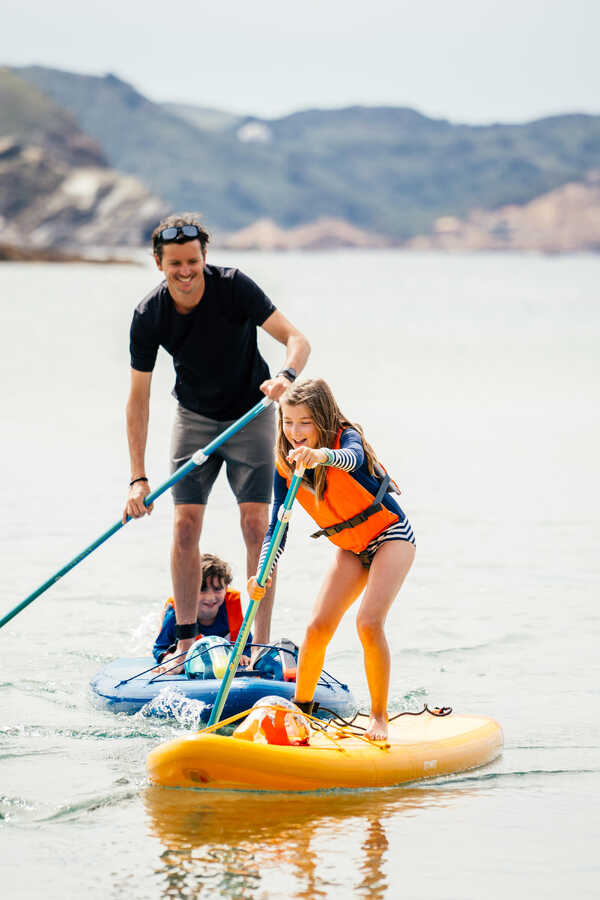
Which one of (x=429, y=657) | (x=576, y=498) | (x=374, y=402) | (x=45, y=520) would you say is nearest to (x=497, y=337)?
(x=374, y=402)

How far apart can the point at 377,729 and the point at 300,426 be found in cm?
137

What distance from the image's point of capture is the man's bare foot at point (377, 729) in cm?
561

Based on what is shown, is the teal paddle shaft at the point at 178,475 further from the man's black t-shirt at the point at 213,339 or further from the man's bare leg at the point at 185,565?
the man's bare leg at the point at 185,565

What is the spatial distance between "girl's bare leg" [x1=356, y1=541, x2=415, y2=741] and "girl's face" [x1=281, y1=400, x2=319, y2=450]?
0.55 meters

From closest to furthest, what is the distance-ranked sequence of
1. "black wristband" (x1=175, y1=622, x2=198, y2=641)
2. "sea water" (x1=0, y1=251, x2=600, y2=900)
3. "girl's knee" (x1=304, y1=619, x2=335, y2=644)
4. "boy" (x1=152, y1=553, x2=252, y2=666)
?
1. "sea water" (x1=0, y1=251, x2=600, y2=900)
2. "girl's knee" (x1=304, y1=619, x2=335, y2=644)
3. "black wristband" (x1=175, y1=622, x2=198, y2=641)
4. "boy" (x1=152, y1=553, x2=252, y2=666)

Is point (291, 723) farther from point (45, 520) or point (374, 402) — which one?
point (374, 402)

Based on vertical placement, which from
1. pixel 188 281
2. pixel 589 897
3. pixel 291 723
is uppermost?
pixel 188 281

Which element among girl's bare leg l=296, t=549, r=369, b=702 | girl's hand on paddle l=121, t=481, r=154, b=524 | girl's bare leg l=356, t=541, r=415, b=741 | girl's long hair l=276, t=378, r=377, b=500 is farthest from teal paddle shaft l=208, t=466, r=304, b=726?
girl's hand on paddle l=121, t=481, r=154, b=524

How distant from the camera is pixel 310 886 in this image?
4559 millimetres

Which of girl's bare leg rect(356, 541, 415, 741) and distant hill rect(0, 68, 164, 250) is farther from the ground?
distant hill rect(0, 68, 164, 250)

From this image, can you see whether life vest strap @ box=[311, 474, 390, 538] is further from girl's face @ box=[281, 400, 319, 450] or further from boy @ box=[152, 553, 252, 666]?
boy @ box=[152, 553, 252, 666]

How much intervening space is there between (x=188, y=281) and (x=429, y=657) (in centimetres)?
303

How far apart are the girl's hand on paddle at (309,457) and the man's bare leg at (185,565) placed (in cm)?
148

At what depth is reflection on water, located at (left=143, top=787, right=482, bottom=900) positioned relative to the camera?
15.0 ft
